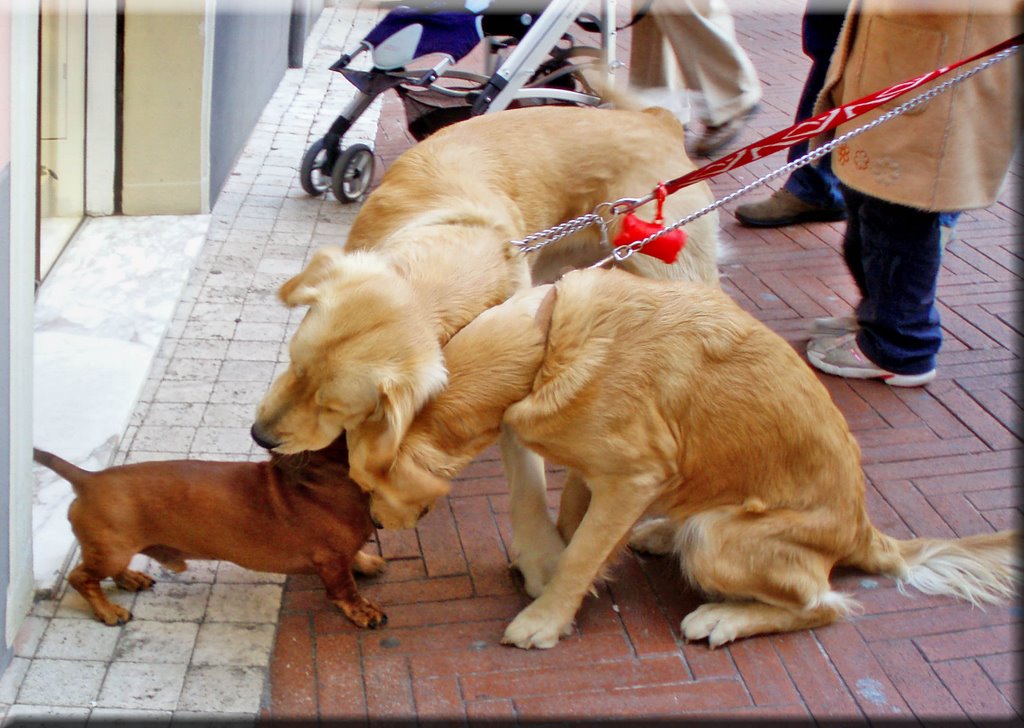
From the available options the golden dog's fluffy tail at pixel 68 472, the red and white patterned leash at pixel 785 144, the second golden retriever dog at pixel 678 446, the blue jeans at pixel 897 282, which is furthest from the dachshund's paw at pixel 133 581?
the blue jeans at pixel 897 282

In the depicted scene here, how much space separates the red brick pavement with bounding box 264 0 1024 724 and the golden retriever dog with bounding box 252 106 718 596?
289mm

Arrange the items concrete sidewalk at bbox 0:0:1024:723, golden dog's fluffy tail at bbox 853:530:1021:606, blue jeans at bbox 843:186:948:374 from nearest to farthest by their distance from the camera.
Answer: concrete sidewalk at bbox 0:0:1024:723 < golden dog's fluffy tail at bbox 853:530:1021:606 < blue jeans at bbox 843:186:948:374

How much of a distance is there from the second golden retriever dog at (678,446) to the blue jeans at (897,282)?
1.41 metres

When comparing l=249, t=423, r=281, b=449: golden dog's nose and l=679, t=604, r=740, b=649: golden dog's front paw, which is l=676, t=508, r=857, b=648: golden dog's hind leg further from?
l=249, t=423, r=281, b=449: golden dog's nose

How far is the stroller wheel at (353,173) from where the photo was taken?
19.5 feet

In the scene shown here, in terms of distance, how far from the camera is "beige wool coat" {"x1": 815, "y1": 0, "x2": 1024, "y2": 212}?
3.90m

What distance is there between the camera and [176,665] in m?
2.95

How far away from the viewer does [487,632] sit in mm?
3209

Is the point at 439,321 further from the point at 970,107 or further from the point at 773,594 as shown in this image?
the point at 970,107

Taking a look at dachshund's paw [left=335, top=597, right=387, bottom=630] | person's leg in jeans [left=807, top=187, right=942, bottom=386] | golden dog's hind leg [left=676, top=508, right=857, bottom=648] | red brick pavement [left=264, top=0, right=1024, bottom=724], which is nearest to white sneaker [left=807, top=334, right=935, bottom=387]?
person's leg in jeans [left=807, top=187, right=942, bottom=386]

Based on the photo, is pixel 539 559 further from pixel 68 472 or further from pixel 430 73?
pixel 430 73

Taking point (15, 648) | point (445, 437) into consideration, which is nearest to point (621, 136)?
point (445, 437)

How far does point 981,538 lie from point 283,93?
6.09 m

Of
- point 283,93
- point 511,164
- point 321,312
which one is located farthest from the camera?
point 283,93
